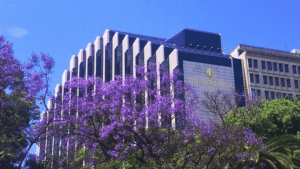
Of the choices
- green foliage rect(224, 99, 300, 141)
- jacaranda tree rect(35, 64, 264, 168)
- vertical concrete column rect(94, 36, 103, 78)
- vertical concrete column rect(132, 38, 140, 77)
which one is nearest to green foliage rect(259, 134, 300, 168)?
jacaranda tree rect(35, 64, 264, 168)

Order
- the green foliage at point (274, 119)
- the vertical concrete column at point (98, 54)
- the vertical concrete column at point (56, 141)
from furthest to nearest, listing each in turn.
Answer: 1. the vertical concrete column at point (98, 54)
2. the green foliage at point (274, 119)
3. the vertical concrete column at point (56, 141)

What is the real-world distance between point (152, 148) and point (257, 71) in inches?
2692

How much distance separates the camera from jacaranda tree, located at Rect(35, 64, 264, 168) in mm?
24953

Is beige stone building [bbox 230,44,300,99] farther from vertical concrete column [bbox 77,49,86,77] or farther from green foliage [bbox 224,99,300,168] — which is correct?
green foliage [bbox 224,99,300,168]

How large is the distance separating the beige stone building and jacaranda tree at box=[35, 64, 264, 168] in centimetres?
6368

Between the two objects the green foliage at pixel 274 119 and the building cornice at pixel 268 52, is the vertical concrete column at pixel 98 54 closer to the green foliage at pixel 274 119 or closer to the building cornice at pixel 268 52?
the building cornice at pixel 268 52

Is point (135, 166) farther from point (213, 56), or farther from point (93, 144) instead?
point (213, 56)

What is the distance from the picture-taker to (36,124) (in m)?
29.9

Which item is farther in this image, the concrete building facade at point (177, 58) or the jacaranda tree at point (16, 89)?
the concrete building facade at point (177, 58)

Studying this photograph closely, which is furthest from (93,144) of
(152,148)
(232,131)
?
(232,131)

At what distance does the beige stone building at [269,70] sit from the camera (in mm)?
89675

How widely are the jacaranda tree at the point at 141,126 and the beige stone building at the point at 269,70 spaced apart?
209ft

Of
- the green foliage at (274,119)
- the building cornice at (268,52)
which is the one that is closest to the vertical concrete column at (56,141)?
the green foliage at (274,119)

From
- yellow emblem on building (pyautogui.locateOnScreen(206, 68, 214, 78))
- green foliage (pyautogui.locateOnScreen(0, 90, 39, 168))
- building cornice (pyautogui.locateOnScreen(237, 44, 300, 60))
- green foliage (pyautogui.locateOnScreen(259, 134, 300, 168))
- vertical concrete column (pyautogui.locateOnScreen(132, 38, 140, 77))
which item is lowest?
green foliage (pyautogui.locateOnScreen(259, 134, 300, 168))
